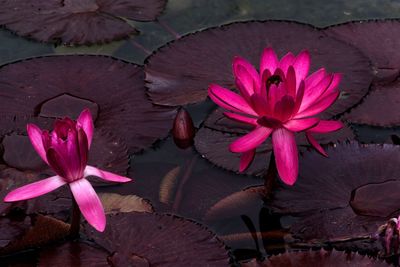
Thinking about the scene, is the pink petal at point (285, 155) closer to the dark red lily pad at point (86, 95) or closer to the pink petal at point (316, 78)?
the pink petal at point (316, 78)

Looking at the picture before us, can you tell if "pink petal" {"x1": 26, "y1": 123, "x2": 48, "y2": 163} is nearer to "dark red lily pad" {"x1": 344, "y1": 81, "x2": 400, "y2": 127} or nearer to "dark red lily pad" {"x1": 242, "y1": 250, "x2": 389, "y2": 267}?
"dark red lily pad" {"x1": 242, "y1": 250, "x2": 389, "y2": 267}

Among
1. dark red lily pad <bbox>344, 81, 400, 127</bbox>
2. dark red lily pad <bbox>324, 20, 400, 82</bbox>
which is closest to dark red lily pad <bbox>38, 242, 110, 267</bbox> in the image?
dark red lily pad <bbox>344, 81, 400, 127</bbox>

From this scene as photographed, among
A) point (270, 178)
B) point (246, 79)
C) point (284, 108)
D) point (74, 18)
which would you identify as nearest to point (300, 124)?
point (284, 108)

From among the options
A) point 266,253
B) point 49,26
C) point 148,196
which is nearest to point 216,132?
point 148,196

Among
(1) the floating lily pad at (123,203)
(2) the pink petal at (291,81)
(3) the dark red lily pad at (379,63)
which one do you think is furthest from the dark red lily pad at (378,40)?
(1) the floating lily pad at (123,203)

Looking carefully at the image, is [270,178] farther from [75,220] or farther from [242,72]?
[75,220]

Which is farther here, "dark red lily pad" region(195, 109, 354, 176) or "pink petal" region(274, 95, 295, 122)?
"dark red lily pad" region(195, 109, 354, 176)
